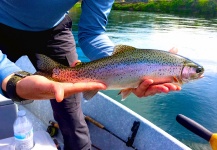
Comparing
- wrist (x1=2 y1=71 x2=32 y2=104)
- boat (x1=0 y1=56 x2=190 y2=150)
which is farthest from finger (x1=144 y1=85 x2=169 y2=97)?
wrist (x1=2 y1=71 x2=32 y2=104)

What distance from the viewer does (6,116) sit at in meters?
3.29

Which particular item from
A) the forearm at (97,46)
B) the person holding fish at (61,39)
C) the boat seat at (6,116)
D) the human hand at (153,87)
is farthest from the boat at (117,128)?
the forearm at (97,46)

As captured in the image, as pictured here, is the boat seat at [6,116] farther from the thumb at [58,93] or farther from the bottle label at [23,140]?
the thumb at [58,93]

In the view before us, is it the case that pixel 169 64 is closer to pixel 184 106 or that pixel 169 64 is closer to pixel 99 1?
pixel 99 1

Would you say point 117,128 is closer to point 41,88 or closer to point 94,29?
point 94,29

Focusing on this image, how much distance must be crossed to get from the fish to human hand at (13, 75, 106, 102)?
285 mm

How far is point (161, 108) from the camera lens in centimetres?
874

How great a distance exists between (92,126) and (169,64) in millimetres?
1905

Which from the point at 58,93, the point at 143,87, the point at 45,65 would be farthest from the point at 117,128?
the point at 58,93

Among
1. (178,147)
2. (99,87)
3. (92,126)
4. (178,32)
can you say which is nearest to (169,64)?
(99,87)

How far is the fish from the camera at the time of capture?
2.27 meters

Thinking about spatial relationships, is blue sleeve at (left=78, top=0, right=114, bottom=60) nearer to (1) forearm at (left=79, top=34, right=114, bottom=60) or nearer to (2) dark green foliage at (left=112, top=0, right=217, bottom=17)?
(1) forearm at (left=79, top=34, right=114, bottom=60)

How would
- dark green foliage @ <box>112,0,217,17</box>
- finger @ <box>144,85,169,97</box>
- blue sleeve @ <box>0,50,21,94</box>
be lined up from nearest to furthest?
blue sleeve @ <box>0,50,21,94</box> → finger @ <box>144,85,169,97</box> → dark green foliage @ <box>112,0,217,17</box>

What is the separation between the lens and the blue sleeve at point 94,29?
105 inches
